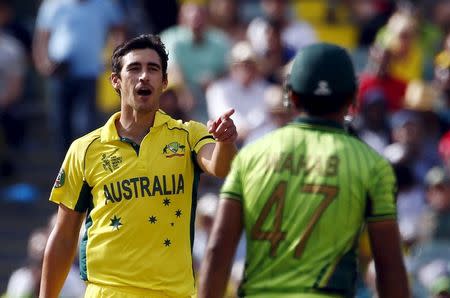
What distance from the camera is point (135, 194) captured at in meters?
7.38

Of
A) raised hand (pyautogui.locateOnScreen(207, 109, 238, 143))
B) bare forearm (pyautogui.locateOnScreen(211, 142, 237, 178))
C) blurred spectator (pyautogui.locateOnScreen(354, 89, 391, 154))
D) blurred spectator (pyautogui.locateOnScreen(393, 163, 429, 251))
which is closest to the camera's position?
raised hand (pyautogui.locateOnScreen(207, 109, 238, 143))

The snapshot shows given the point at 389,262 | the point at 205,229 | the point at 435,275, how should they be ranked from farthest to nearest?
the point at 205,229, the point at 435,275, the point at 389,262

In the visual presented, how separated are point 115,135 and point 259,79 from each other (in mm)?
6763

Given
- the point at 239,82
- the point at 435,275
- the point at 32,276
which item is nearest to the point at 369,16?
the point at 239,82

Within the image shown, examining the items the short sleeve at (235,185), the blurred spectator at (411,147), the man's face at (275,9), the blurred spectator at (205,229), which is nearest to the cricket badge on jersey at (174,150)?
the short sleeve at (235,185)

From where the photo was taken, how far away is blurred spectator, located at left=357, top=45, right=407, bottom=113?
14.3 metres

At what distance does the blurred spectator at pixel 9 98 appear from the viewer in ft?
49.0

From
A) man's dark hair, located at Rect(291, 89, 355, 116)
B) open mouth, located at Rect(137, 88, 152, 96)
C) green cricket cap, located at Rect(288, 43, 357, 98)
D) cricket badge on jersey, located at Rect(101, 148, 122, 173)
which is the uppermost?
green cricket cap, located at Rect(288, 43, 357, 98)

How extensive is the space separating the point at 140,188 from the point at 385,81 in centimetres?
741

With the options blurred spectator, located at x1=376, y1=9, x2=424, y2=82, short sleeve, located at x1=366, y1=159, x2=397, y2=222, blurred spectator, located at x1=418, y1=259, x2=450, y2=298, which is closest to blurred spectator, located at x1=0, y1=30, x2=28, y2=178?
blurred spectator, located at x1=376, y1=9, x2=424, y2=82

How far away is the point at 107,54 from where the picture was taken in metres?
15.7

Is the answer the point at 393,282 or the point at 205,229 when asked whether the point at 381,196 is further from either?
the point at 205,229

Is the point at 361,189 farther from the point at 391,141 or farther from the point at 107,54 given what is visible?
the point at 107,54

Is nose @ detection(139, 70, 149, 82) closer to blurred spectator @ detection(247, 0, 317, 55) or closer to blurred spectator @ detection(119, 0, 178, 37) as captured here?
blurred spectator @ detection(247, 0, 317, 55)
